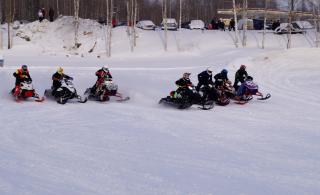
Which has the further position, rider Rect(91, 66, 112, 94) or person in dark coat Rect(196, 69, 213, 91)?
rider Rect(91, 66, 112, 94)

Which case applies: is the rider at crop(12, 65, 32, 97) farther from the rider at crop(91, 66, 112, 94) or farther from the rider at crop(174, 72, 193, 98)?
the rider at crop(174, 72, 193, 98)

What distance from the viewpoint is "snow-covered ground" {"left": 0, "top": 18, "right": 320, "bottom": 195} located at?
6.72 meters

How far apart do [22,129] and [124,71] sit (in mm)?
13058

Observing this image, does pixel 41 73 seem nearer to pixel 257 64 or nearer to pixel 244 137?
pixel 257 64

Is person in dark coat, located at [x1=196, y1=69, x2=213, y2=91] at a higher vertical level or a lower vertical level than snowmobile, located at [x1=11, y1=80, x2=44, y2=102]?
higher

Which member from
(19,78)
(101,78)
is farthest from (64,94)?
(19,78)

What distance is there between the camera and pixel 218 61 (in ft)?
86.9

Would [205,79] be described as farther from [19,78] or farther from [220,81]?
[19,78]

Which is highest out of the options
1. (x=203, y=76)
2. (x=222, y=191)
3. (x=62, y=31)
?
(x=62, y=31)

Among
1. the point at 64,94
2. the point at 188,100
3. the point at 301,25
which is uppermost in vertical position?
the point at 301,25

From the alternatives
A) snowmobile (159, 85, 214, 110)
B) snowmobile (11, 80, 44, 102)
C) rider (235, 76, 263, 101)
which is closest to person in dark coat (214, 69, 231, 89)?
rider (235, 76, 263, 101)

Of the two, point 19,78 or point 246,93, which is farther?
point 246,93

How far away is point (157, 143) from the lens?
939 cm

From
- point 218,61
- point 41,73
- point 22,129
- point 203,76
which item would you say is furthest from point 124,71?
point 22,129
